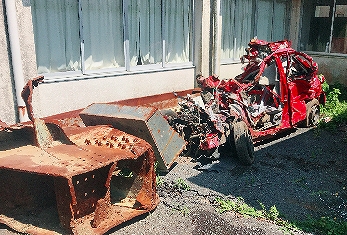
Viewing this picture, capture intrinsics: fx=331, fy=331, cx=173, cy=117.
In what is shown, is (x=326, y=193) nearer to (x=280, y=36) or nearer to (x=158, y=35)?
(x=158, y=35)

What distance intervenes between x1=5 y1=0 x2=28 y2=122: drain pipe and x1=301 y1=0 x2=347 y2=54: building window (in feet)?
35.4

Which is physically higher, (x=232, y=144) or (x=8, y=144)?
Answer: (x=8, y=144)

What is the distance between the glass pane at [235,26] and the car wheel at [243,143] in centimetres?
498

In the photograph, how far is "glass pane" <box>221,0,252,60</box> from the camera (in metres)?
10.4

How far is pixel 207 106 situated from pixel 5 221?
3766mm

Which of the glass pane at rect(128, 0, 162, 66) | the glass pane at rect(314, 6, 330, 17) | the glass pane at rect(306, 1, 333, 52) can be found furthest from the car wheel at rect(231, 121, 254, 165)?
the glass pane at rect(314, 6, 330, 17)

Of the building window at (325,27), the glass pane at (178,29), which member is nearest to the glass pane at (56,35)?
the glass pane at (178,29)

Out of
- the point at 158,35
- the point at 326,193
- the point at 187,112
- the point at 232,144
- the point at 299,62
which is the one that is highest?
the point at 158,35

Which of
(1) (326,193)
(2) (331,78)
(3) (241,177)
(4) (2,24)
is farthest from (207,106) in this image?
(2) (331,78)

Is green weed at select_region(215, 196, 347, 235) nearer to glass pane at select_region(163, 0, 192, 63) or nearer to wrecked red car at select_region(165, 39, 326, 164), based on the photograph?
wrecked red car at select_region(165, 39, 326, 164)

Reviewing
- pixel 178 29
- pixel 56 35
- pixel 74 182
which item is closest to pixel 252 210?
pixel 74 182

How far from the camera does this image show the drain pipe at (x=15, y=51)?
5406 millimetres

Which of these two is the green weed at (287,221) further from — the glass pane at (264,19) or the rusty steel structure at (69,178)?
the glass pane at (264,19)

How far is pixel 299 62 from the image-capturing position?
7.84m
